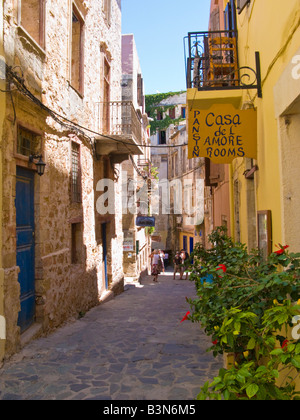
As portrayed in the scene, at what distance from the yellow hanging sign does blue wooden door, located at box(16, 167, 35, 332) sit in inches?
116

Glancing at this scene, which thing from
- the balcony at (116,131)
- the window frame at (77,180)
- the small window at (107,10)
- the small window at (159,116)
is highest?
the small window at (159,116)

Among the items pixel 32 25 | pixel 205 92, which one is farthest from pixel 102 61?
pixel 205 92

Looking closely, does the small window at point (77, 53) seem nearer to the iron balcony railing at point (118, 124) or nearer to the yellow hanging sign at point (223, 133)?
the iron balcony railing at point (118, 124)

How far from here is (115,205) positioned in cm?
1307

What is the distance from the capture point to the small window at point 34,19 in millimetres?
6387

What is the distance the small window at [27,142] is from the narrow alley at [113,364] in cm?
317

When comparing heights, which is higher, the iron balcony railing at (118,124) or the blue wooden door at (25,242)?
the iron balcony railing at (118,124)

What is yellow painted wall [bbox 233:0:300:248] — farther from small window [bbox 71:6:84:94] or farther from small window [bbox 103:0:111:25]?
small window [bbox 103:0:111:25]

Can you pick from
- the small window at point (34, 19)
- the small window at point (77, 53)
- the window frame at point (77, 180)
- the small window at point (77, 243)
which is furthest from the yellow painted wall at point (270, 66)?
the small window at point (77, 243)

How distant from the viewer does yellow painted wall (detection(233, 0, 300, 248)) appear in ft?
10.8

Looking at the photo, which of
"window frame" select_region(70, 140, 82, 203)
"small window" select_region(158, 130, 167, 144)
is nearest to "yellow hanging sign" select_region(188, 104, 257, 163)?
"window frame" select_region(70, 140, 82, 203)
